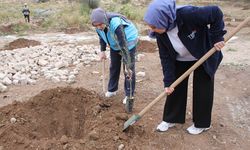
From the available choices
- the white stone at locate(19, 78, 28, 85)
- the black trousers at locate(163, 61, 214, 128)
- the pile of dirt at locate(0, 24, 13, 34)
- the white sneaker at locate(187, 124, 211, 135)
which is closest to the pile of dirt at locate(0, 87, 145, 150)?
the black trousers at locate(163, 61, 214, 128)

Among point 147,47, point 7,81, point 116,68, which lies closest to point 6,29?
point 147,47

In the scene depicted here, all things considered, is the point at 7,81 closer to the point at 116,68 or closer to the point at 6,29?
the point at 116,68

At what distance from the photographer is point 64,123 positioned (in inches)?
→ 168

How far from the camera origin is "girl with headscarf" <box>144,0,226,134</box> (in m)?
3.09

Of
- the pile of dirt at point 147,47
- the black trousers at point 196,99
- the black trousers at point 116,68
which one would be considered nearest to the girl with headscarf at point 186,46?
the black trousers at point 196,99

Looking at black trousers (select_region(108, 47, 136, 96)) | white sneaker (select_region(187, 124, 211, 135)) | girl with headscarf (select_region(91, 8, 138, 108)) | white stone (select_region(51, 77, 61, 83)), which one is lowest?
white stone (select_region(51, 77, 61, 83))

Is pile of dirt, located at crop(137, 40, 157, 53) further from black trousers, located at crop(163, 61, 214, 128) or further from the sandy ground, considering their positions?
black trousers, located at crop(163, 61, 214, 128)

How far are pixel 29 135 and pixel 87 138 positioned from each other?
27.0 inches

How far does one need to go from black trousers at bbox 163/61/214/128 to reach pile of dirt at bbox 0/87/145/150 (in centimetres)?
41

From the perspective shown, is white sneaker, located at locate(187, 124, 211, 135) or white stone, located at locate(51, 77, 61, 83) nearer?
white sneaker, located at locate(187, 124, 211, 135)

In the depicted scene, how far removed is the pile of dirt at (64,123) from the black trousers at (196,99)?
0.41m

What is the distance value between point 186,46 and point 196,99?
2.13 feet

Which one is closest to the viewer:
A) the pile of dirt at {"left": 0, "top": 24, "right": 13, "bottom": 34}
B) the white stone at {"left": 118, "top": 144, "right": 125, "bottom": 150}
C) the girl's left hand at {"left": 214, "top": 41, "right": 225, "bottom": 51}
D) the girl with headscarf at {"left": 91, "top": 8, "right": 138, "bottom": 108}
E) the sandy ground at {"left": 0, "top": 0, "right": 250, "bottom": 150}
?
the girl's left hand at {"left": 214, "top": 41, "right": 225, "bottom": 51}

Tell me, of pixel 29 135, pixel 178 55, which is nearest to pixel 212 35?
pixel 178 55
